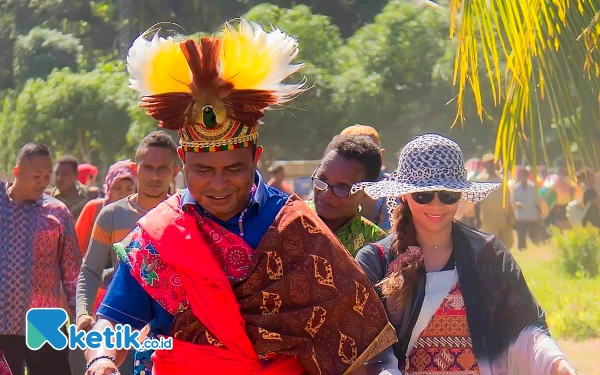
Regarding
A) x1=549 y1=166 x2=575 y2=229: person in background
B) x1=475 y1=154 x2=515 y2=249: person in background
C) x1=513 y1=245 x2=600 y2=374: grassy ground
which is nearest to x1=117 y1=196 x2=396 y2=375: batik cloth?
x1=513 y1=245 x2=600 y2=374: grassy ground

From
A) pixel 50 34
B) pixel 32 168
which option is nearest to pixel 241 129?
pixel 32 168

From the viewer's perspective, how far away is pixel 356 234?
5.14 m

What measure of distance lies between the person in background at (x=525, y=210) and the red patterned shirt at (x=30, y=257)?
13602 mm

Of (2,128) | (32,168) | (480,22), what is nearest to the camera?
(480,22)

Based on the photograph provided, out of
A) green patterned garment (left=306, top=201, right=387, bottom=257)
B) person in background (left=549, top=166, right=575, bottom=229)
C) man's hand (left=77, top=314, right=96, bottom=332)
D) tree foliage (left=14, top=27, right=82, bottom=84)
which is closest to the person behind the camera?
green patterned garment (left=306, top=201, right=387, bottom=257)

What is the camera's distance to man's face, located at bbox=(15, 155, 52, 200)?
23.9 feet

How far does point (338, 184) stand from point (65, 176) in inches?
222

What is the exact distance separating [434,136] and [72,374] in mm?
3937

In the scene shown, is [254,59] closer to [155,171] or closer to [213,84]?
[213,84]

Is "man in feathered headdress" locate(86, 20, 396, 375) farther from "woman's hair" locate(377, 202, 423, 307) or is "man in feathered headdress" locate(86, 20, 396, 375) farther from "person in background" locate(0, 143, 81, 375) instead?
"person in background" locate(0, 143, 81, 375)

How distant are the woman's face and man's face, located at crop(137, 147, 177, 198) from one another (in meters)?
2.57

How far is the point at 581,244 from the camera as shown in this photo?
15.6 m

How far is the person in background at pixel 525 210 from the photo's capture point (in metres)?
19.9

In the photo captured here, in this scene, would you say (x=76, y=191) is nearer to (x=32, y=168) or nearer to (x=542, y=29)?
(x=32, y=168)
